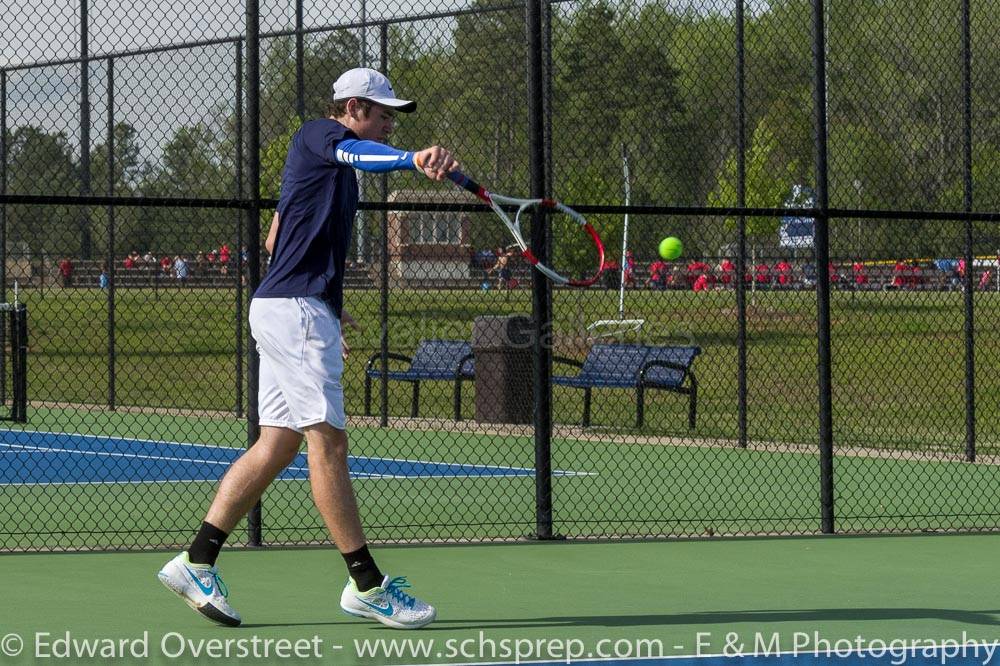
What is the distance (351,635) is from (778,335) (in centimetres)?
1311

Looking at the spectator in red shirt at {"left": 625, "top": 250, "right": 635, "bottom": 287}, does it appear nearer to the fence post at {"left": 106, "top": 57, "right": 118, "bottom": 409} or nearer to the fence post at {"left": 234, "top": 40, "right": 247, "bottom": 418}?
the fence post at {"left": 234, "top": 40, "right": 247, "bottom": 418}

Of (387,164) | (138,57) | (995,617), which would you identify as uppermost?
(138,57)

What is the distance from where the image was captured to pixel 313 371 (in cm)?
588

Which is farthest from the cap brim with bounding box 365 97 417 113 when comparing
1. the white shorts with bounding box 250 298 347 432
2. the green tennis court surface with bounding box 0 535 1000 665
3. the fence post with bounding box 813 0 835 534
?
the fence post with bounding box 813 0 835 534

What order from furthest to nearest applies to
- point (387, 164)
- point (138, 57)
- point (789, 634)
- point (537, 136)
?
point (138, 57) → point (537, 136) → point (789, 634) → point (387, 164)

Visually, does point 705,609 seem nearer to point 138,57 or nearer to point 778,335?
point 138,57

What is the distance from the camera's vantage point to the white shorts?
5867mm

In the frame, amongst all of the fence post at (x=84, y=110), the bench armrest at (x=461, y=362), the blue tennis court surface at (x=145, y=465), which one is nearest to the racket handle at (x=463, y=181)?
the blue tennis court surface at (x=145, y=465)

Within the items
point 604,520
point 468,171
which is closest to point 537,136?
point 604,520

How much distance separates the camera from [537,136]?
823 centimetres

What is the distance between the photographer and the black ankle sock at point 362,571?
5871 mm

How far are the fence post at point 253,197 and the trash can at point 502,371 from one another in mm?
6521

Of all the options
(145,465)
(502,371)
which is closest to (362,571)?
(145,465)

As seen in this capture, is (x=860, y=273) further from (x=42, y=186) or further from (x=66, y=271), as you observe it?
(x=42, y=186)
